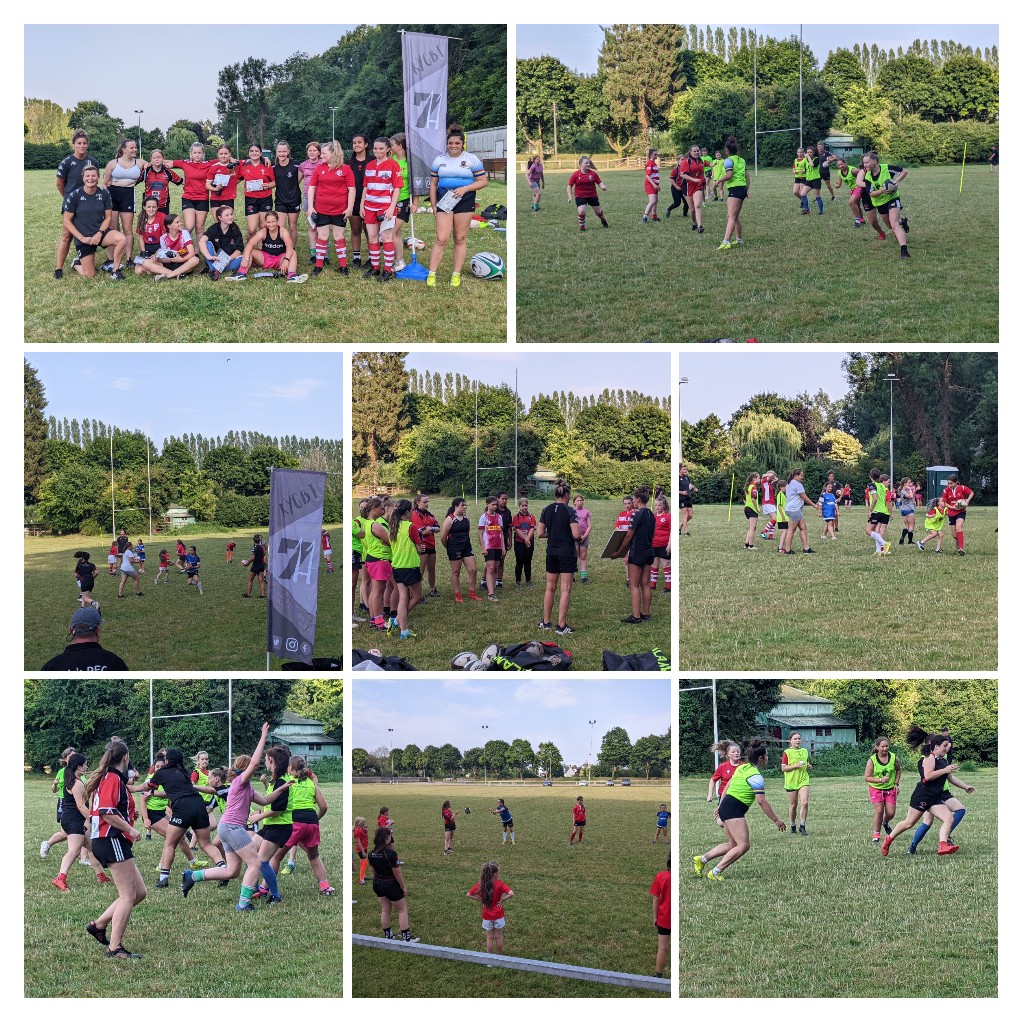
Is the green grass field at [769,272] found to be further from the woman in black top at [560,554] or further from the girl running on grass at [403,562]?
the girl running on grass at [403,562]

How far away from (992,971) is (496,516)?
21.3ft

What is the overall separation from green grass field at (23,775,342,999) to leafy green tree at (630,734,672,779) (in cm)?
279

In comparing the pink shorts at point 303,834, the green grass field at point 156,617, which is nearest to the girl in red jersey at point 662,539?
the green grass field at point 156,617

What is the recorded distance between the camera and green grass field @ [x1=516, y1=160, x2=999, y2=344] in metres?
12.4

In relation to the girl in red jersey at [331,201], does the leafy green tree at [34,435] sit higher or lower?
lower

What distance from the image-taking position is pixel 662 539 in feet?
42.2

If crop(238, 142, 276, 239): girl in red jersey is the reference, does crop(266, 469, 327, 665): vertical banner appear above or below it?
below

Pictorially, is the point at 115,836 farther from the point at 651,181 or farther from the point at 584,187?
the point at 651,181

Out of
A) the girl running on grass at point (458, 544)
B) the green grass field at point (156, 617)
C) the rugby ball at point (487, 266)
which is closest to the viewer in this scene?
the green grass field at point (156, 617)

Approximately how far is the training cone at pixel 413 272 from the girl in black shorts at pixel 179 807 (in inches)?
208

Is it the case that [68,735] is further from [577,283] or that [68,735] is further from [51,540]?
[577,283]

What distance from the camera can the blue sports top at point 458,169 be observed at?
12.7 m

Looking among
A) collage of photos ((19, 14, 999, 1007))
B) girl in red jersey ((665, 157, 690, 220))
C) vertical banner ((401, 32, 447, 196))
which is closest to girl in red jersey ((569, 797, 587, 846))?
collage of photos ((19, 14, 999, 1007))

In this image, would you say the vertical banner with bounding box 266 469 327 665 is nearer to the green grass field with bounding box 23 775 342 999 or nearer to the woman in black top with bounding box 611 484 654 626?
the green grass field with bounding box 23 775 342 999
